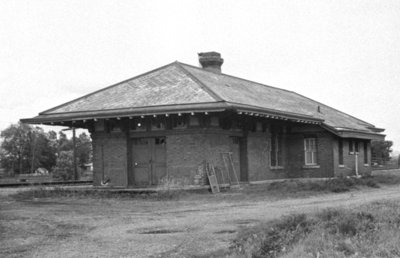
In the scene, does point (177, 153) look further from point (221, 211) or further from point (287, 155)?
point (287, 155)

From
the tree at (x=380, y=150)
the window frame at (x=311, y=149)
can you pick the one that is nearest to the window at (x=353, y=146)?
the window frame at (x=311, y=149)

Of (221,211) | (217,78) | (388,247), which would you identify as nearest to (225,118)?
(217,78)

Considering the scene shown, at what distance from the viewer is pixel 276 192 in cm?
1930

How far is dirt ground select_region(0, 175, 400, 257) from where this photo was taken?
28.8ft

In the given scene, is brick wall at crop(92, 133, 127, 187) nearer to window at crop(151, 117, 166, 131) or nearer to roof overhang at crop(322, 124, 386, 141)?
window at crop(151, 117, 166, 131)

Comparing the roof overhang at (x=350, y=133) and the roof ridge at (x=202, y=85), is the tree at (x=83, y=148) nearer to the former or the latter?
the roof overhang at (x=350, y=133)

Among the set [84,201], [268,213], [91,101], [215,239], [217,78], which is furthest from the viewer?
[217,78]

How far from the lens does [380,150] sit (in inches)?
2608

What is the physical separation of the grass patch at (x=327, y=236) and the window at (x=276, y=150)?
17.2 meters

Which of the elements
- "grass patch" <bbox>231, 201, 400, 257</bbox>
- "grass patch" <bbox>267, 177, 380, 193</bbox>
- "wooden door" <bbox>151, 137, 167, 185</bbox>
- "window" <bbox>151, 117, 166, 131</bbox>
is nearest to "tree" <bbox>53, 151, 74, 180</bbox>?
"wooden door" <bbox>151, 137, 167, 185</bbox>

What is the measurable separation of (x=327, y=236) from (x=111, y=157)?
15632mm

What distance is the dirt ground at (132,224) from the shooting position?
28.8 feet

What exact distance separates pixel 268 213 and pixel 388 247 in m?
5.91

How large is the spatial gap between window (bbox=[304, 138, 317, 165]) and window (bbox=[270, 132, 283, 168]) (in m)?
1.50
